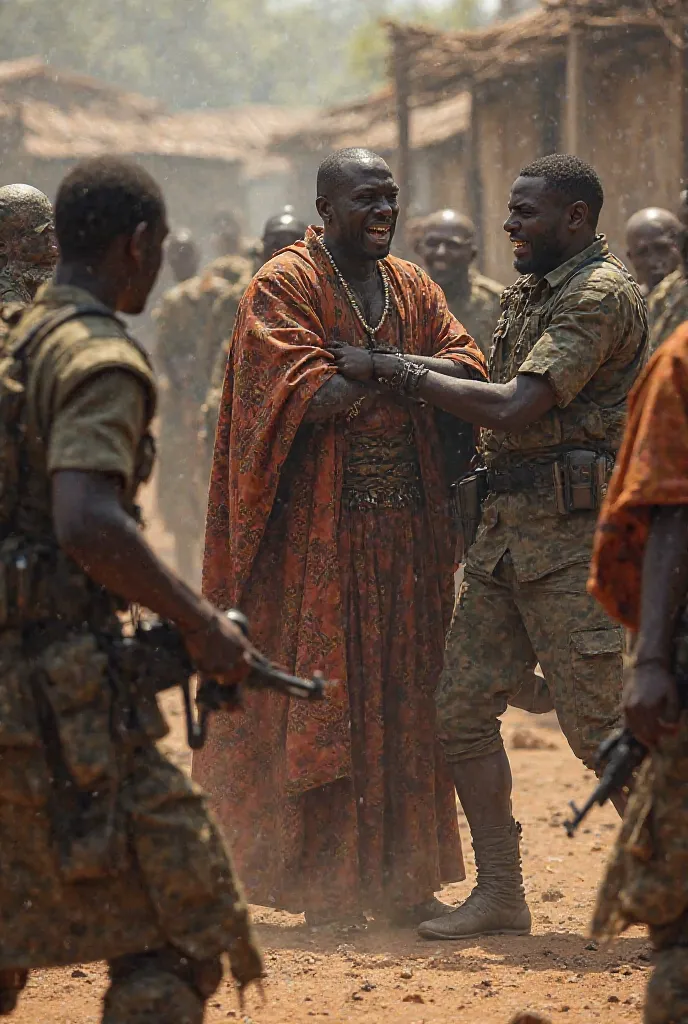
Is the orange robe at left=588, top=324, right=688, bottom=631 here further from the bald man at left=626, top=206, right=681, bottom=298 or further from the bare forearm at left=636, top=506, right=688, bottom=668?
the bald man at left=626, top=206, right=681, bottom=298

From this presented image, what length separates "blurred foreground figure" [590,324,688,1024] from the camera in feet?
10.00

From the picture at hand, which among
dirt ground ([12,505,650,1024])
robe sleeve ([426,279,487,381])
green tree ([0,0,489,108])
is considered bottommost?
dirt ground ([12,505,650,1024])

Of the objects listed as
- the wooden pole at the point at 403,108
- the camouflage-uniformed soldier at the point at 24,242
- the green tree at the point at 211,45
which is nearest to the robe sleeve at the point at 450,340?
the camouflage-uniformed soldier at the point at 24,242

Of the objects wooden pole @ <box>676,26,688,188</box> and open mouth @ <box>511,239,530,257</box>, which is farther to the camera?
wooden pole @ <box>676,26,688,188</box>

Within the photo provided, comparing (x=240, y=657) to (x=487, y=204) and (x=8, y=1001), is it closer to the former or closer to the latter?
(x=8, y=1001)

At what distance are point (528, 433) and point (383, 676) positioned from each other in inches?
42.4

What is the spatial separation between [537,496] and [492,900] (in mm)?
1409

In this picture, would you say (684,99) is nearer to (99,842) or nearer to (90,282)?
(90,282)

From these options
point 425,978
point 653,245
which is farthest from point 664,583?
point 653,245

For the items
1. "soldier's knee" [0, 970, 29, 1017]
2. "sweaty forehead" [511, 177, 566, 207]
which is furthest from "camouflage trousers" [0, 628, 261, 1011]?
"sweaty forehead" [511, 177, 566, 207]

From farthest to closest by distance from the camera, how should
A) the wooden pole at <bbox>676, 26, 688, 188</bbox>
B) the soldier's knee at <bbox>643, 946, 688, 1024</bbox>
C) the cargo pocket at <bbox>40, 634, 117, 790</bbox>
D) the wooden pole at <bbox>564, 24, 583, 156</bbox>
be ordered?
the wooden pole at <bbox>564, 24, 583, 156</bbox> → the wooden pole at <bbox>676, 26, 688, 188</bbox> → the cargo pocket at <bbox>40, 634, 117, 790</bbox> → the soldier's knee at <bbox>643, 946, 688, 1024</bbox>

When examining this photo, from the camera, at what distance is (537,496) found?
16.7ft

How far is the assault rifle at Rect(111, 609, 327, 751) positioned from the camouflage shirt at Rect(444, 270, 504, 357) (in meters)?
5.58

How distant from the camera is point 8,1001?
3.31 metres
